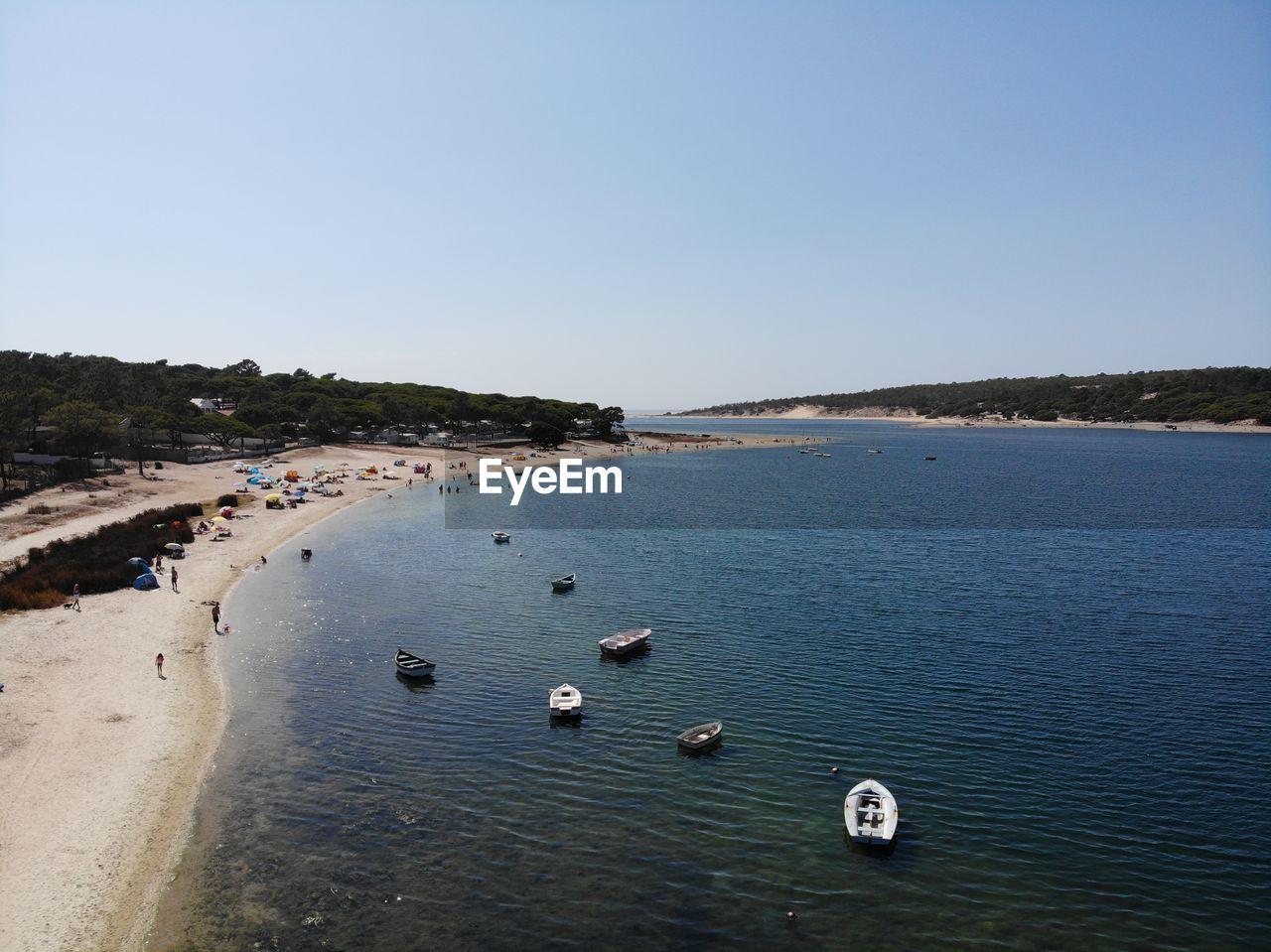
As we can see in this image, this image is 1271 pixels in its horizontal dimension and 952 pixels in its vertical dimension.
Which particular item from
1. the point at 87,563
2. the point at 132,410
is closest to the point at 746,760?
the point at 87,563

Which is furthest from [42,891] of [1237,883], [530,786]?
[1237,883]

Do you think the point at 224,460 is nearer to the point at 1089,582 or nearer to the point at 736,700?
the point at 736,700

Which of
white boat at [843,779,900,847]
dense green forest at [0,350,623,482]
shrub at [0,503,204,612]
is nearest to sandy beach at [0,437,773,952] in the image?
shrub at [0,503,204,612]

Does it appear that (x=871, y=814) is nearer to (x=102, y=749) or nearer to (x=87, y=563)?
(x=102, y=749)

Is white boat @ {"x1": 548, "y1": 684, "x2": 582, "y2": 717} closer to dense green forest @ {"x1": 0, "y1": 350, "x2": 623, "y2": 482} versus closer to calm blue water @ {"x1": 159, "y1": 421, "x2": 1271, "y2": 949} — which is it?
calm blue water @ {"x1": 159, "y1": 421, "x2": 1271, "y2": 949}

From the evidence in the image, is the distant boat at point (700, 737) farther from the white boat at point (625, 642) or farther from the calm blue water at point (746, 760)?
the white boat at point (625, 642)
